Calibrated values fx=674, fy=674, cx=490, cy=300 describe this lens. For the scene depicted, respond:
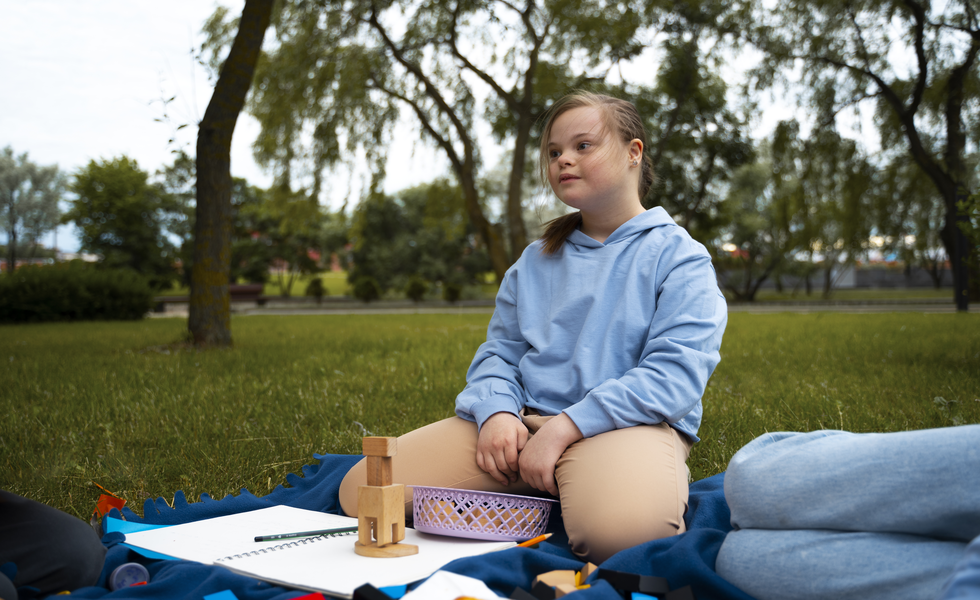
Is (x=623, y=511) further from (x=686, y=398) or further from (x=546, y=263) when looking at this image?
(x=546, y=263)

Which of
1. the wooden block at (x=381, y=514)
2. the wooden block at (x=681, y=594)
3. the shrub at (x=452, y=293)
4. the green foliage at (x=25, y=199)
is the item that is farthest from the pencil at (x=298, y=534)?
the green foliage at (x=25, y=199)

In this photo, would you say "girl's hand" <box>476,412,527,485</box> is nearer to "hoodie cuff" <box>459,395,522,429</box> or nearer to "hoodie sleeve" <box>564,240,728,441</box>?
"hoodie cuff" <box>459,395,522,429</box>

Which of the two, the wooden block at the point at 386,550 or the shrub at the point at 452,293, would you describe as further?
the shrub at the point at 452,293

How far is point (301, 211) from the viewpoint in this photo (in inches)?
480

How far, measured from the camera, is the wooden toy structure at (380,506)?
161cm

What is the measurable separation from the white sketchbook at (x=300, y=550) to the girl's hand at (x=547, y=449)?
7.6 inches

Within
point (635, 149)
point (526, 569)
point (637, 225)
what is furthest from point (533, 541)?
point (635, 149)

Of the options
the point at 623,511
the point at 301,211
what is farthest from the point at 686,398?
the point at 301,211

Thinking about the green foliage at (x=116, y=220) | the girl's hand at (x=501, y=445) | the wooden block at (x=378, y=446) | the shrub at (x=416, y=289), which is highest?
the green foliage at (x=116, y=220)

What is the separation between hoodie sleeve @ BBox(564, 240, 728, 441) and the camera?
1788 mm

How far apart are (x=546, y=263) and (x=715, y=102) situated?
20307 mm

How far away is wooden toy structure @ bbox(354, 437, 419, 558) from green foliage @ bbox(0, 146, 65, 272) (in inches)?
1874

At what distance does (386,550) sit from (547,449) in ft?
1.58

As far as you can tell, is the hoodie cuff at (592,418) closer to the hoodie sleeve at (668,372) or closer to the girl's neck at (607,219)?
the hoodie sleeve at (668,372)
